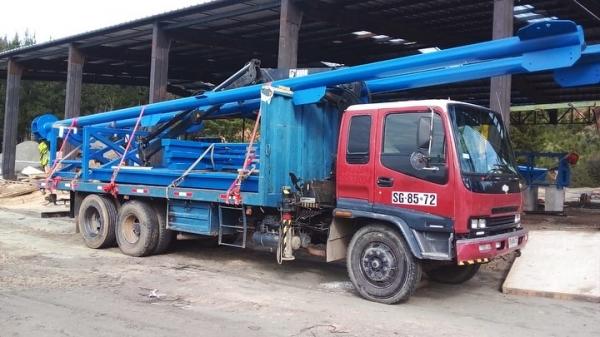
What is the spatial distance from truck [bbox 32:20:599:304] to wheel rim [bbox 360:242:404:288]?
18 millimetres

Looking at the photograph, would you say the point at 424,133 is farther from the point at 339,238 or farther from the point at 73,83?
the point at 73,83

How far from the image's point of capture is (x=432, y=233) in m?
6.72

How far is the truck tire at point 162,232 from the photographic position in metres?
10.1

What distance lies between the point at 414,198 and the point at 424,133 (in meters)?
0.80

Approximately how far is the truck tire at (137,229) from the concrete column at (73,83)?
515 inches

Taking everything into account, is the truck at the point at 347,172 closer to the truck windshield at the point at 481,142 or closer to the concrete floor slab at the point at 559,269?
Result: the truck windshield at the point at 481,142

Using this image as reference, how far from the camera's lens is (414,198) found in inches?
268

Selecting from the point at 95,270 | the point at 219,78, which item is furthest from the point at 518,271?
the point at 219,78

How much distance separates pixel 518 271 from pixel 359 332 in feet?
12.5

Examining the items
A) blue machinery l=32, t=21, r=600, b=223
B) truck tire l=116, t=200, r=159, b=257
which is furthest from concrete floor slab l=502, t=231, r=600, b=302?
truck tire l=116, t=200, r=159, b=257

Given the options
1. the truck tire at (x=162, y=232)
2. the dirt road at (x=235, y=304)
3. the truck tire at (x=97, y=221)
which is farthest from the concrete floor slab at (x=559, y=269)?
the truck tire at (x=97, y=221)

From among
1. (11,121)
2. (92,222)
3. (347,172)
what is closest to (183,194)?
(92,222)

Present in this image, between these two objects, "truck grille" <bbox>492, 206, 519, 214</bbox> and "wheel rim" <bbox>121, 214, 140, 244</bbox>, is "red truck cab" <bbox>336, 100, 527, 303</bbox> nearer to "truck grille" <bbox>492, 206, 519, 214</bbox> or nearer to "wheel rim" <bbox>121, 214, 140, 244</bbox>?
"truck grille" <bbox>492, 206, 519, 214</bbox>

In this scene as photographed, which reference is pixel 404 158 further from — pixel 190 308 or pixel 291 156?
pixel 190 308
